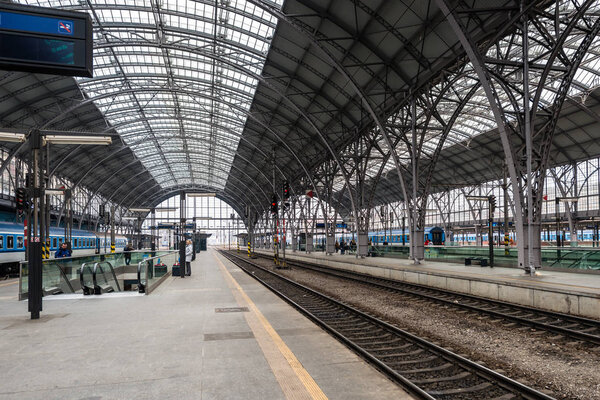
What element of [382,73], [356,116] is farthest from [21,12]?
[356,116]

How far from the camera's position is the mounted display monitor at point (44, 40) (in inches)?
223

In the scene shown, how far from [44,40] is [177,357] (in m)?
5.02

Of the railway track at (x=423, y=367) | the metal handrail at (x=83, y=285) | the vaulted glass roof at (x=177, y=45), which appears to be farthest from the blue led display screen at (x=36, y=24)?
the vaulted glass roof at (x=177, y=45)

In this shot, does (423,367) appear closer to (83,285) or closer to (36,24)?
(36,24)

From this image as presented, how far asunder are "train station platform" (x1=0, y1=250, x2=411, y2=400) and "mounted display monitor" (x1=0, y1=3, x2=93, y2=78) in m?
4.19

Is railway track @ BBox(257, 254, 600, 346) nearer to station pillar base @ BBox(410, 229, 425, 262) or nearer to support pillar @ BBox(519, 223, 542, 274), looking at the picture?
support pillar @ BBox(519, 223, 542, 274)

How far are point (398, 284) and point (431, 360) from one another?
13495 millimetres

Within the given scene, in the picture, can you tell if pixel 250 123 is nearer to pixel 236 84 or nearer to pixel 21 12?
pixel 236 84

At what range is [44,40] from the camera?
5.80m

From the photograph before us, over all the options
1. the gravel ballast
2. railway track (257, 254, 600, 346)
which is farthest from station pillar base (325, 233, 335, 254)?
the gravel ballast

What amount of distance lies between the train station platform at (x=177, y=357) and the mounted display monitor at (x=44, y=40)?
4.19 meters

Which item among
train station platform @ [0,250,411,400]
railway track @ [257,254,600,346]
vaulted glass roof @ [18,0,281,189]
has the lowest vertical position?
railway track @ [257,254,600,346]

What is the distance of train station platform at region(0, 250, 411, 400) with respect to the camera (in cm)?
561

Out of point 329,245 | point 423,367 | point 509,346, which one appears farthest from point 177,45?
point 423,367
